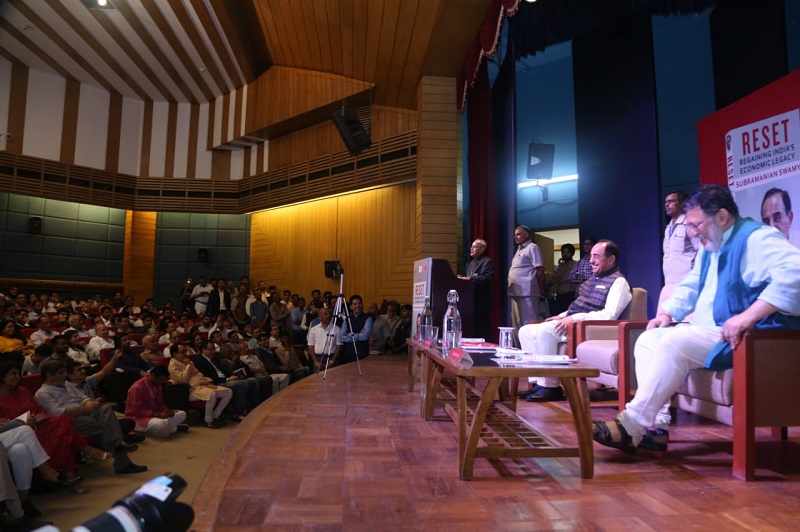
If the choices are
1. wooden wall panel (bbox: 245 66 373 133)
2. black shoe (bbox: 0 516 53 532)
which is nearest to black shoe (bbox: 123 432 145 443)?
black shoe (bbox: 0 516 53 532)

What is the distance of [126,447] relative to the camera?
3930 millimetres

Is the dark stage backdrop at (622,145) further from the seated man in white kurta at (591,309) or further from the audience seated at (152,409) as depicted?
the audience seated at (152,409)

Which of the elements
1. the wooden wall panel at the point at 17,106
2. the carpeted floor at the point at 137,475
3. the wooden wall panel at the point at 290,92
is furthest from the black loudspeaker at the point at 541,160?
the wooden wall panel at the point at 17,106

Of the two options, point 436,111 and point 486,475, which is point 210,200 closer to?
point 436,111

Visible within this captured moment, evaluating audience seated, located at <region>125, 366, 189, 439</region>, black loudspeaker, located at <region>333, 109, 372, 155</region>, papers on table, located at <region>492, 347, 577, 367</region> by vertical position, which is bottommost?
audience seated, located at <region>125, 366, 189, 439</region>

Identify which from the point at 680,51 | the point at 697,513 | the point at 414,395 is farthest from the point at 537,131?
the point at 697,513

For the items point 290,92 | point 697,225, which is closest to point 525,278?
point 697,225

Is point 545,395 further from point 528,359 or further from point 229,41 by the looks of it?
point 229,41

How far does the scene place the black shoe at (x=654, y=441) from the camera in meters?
2.04

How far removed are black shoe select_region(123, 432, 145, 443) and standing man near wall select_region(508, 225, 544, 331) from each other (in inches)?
129

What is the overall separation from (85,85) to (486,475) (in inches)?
473

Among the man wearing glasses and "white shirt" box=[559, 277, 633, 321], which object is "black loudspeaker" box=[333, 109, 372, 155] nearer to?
"white shirt" box=[559, 277, 633, 321]

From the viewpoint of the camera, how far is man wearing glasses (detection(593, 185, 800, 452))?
1840 millimetres

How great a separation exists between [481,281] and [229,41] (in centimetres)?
666
